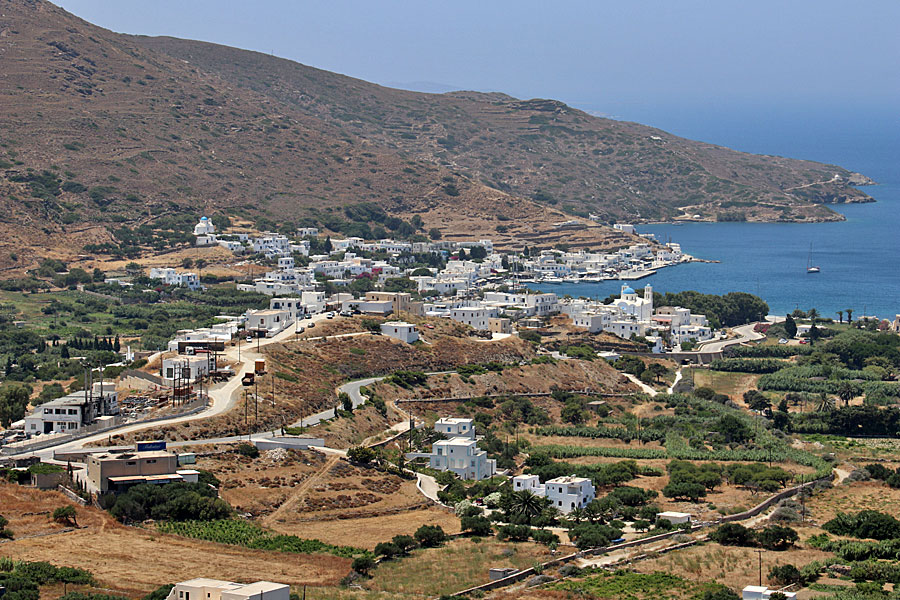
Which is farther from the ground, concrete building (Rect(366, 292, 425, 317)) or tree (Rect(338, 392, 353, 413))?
concrete building (Rect(366, 292, 425, 317))

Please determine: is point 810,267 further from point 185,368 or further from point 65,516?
point 65,516

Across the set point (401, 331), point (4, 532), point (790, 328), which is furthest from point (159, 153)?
point (4, 532)

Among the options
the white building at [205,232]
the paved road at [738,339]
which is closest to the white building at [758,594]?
the paved road at [738,339]

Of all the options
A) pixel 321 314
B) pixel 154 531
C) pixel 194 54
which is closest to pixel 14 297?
pixel 321 314

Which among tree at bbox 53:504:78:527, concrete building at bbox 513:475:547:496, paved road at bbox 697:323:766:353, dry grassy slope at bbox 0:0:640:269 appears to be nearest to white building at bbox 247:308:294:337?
concrete building at bbox 513:475:547:496

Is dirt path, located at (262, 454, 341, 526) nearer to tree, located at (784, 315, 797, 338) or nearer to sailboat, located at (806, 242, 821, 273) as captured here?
tree, located at (784, 315, 797, 338)

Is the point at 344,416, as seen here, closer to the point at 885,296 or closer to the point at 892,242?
the point at 885,296

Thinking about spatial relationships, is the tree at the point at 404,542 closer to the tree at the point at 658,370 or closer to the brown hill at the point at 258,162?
the tree at the point at 658,370

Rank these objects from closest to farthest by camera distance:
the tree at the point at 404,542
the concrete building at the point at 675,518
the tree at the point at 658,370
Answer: the tree at the point at 404,542
the concrete building at the point at 675,518
the tree at the point at 658,370
